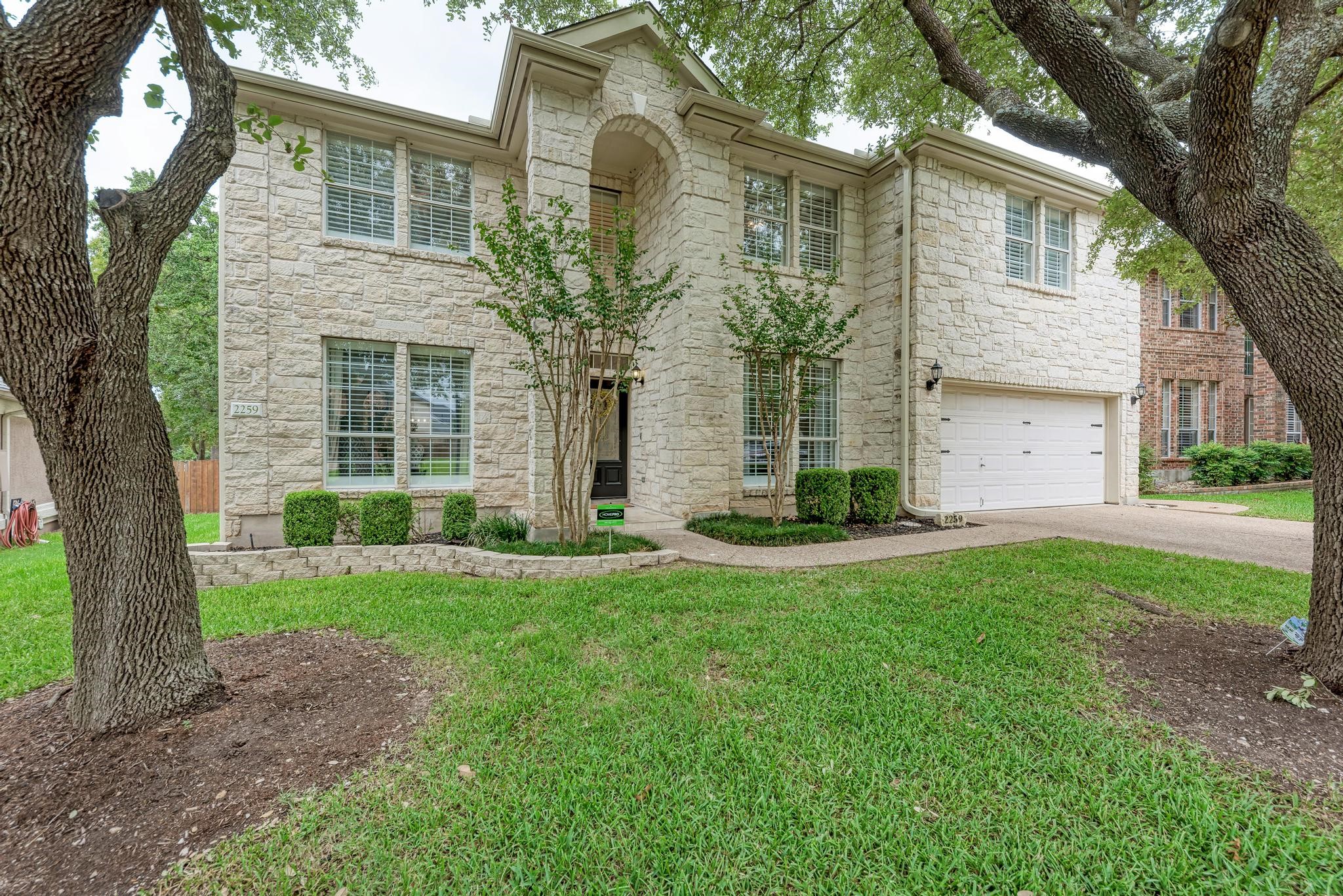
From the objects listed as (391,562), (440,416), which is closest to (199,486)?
(440,416)

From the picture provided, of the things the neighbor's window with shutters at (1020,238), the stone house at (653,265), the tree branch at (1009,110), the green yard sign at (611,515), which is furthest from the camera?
the neighbor's window with shutters at (1020,238)

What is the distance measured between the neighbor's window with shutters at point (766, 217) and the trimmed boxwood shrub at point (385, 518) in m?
6.06

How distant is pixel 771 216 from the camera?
816cm

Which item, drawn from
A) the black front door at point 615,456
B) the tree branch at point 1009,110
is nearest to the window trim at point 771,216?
the black front door at point 615,456

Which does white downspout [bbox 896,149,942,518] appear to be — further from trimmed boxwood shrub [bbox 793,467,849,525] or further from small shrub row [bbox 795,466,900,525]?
trimmed boxwood shrub [bbox 793,467,849,525]

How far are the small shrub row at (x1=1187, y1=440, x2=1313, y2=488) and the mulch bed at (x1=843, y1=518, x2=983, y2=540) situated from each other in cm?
1011

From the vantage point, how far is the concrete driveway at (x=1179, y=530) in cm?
569

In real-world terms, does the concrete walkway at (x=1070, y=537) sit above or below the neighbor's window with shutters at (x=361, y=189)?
below

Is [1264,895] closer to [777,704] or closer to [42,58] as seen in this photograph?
[777,704]

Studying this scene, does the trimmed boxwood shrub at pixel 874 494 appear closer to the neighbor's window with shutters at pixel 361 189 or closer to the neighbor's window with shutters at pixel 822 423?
the neighbor's window with shutters at pixel 822 423

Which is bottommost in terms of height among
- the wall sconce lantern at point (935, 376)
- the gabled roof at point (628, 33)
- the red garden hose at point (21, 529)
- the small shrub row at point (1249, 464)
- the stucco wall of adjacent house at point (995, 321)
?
the red garden hose at point (21, 529)

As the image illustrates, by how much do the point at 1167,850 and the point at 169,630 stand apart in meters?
4.10

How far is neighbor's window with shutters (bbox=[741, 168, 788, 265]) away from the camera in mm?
8008

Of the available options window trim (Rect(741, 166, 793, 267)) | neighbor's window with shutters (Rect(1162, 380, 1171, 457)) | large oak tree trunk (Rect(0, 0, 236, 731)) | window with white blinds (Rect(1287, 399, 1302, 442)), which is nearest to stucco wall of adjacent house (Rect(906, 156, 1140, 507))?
window trim (Rect(741, 166, 793, 267))
